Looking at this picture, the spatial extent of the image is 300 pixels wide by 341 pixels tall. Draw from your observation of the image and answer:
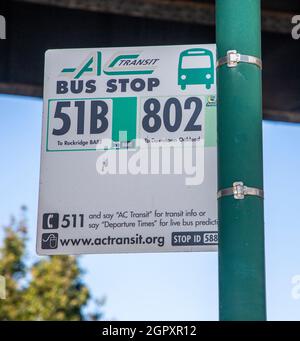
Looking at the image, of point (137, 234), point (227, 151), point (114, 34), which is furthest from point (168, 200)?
point (114, 34)

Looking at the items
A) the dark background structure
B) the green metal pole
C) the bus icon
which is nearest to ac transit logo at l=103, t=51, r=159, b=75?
the bus icon

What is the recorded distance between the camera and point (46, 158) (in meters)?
5.52

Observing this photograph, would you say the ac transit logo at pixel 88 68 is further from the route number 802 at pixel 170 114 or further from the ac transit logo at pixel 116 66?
the route number 802 at pixel 170 114

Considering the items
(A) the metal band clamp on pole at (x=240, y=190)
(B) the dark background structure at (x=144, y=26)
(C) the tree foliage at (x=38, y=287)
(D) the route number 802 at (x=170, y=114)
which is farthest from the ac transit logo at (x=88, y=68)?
(C) the tree foliage at (x=38, y=287)

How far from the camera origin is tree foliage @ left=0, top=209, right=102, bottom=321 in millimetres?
36125

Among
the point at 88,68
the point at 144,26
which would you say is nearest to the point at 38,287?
the point at 144,26

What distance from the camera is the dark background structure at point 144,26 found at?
12.0 metres

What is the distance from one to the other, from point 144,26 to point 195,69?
710 cm

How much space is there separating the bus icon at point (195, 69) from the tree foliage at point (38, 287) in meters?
29.5

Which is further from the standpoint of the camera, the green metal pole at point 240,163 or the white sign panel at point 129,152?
the white sign panel at point 129,152

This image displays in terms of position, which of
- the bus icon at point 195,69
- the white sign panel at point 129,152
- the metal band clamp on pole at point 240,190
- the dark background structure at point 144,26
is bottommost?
the metal band clamp on pole at point 240,190

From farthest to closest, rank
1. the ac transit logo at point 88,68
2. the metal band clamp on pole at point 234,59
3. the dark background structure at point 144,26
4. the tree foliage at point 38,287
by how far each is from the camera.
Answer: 1. the tree foliage at point 38,287
2. the dark background structure at point 144,26
3. the ac transit logo at point 88,68
4. the metal band clamp on pole at point 234,59

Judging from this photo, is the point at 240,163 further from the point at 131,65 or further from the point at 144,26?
the point at 144,26

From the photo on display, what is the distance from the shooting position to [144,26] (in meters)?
12.6
